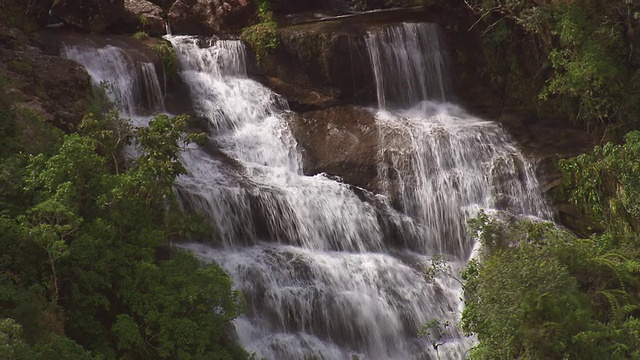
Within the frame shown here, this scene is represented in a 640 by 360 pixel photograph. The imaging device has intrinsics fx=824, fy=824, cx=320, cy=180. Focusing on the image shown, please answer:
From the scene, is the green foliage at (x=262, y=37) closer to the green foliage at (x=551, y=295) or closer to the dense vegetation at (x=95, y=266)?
the dense vegetation at (x=95, y=266)

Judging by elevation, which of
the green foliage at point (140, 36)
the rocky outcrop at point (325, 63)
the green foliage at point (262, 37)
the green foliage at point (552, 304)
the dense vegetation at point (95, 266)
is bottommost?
the green foliage at point (552, 304)

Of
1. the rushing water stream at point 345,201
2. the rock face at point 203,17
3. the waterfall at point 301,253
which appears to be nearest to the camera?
the waterfall at point 301,253

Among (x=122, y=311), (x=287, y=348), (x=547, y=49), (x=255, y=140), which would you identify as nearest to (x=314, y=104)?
(x=255, y=140)

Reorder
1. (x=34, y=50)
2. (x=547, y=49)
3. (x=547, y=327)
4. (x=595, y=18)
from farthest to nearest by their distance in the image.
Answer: (x=547, y=49)
(x=595, y=18)
(x=34, y=50)
(x=547, y=327)

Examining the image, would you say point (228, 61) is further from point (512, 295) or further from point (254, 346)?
point (512, 295)

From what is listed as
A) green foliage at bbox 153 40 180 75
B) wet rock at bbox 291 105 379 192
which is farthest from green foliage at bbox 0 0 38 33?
wet rock at bbox 291 105 379 192

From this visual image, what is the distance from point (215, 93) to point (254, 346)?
28.7 feet

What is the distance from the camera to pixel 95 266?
1159 centimetres

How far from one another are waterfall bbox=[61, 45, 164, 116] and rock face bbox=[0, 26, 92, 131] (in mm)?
2321

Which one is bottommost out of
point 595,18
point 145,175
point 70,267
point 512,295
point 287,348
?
point 287,348

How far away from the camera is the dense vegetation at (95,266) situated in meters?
11.0

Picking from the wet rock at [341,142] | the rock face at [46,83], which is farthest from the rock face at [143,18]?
the rock face at [46,83]

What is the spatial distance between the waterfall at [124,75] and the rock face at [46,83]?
7.62ft

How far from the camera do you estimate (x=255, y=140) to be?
772 inches
